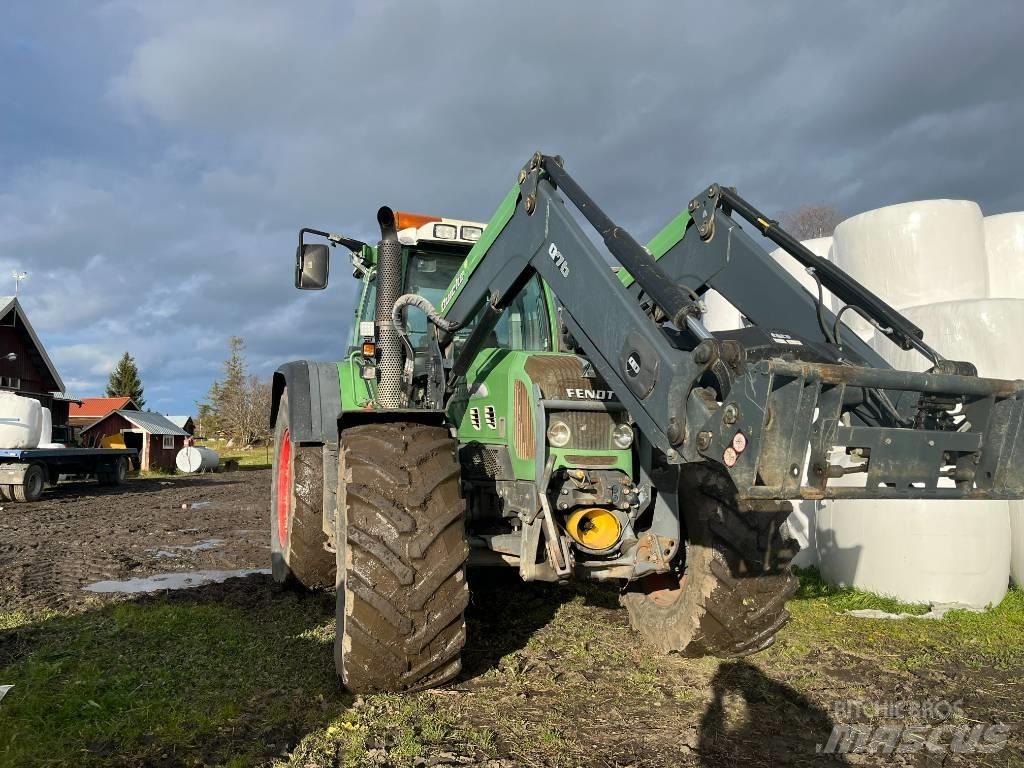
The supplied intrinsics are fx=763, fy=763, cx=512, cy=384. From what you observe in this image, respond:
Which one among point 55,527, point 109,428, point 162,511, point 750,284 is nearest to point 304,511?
point 750,284

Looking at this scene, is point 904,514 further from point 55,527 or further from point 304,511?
point 55,527

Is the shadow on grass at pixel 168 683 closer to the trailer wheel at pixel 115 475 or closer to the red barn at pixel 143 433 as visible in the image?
the trailer wheel at pixel 115 475

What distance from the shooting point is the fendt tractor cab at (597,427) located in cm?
283

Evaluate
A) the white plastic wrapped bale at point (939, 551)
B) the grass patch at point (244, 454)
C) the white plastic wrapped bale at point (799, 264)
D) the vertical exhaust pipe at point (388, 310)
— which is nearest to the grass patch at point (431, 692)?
the white plastic wrapped bale at point (939, 551)

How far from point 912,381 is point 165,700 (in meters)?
3.54

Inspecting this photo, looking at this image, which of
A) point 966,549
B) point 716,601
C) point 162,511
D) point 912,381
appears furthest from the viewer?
point 162,511

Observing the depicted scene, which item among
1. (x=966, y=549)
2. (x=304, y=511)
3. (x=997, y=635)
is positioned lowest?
(x=997, y=635)

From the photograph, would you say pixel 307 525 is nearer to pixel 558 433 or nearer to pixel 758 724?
pixel 558 433

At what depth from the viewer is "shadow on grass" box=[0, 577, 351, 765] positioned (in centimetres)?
312

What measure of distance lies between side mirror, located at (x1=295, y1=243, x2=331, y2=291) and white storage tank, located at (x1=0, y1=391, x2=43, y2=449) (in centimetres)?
1330

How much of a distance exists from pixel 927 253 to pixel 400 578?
579 cm

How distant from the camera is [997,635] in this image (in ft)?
17.2

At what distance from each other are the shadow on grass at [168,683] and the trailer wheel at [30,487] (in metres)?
12.0

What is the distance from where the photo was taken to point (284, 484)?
6160 millimetres
